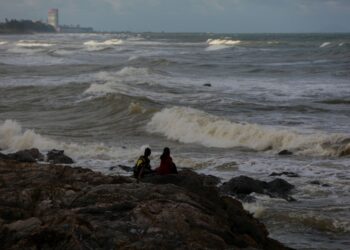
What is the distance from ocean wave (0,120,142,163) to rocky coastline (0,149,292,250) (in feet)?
26.8

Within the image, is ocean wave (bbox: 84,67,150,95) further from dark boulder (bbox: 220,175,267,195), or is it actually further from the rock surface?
the rock surface

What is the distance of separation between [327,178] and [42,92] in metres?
21.9

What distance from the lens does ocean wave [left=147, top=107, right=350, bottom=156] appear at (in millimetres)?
18109

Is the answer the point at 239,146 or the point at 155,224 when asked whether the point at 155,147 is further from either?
the point at 155,224

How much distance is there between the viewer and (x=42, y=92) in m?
33.2

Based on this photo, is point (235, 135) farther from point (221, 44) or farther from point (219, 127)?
point (221, 44)

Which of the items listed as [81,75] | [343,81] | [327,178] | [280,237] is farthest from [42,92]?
[280,237]

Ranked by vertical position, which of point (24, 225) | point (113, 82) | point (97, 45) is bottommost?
point (97, 45)

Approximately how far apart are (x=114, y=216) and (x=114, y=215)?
2cm

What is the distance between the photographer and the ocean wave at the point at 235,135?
18.1 meters

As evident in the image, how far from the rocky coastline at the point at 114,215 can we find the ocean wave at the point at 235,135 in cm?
970

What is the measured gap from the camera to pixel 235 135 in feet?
67.0

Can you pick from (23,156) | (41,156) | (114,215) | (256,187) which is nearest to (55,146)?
(41,156)

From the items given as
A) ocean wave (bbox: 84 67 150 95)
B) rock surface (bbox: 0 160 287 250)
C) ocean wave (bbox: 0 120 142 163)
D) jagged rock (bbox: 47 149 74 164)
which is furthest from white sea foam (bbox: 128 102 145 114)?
rock surface (bbox: 0 160 287 250)
